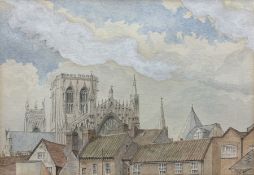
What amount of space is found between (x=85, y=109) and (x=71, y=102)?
26 centimetres

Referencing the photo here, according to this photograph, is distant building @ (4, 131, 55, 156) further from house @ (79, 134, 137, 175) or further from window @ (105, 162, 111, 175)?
window @ (105, 162, 111, 175)

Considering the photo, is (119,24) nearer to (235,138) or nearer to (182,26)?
(182,26)

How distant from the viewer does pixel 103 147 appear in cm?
1162

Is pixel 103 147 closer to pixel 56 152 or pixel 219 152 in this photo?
pixel 56 152

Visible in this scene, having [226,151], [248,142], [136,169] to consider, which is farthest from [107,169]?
[248,142]

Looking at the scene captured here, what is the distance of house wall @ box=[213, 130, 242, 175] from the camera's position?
11.5 meters

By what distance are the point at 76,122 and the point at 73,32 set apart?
1513 mm

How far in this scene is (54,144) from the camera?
455 inches

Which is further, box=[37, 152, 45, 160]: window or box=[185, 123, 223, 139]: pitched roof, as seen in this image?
box=[185, 123, 223, 139]: pitched roof

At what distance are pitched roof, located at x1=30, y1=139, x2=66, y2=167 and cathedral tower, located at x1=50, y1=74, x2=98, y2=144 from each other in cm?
14

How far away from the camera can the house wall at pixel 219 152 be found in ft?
37.8

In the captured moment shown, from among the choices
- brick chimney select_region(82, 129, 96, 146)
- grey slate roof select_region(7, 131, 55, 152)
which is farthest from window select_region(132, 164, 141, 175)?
grey slate roof select_region(7, 131, 55, 152)

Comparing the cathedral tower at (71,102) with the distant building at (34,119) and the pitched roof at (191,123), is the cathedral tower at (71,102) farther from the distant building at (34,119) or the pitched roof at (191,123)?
the pitched roof at (191,123)

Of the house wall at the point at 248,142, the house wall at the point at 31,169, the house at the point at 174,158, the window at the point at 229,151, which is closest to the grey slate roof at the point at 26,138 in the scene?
the house wall at the point at 31,169
